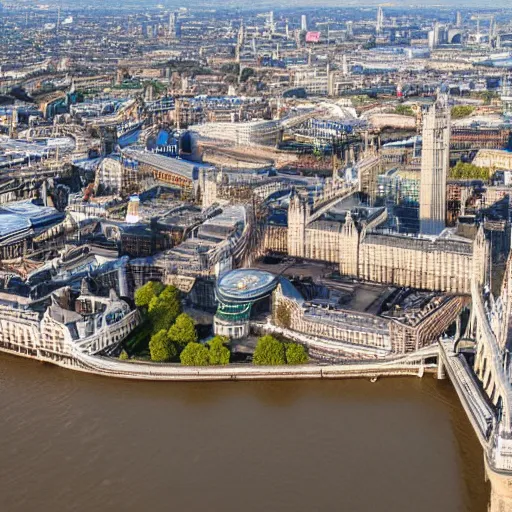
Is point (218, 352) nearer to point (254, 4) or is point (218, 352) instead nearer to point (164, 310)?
point (164, 310)

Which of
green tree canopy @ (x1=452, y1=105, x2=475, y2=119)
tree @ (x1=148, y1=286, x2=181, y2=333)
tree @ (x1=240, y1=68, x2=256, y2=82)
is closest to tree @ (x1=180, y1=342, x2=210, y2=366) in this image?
tree @ (x1=148, y1=286, x2=181, y2=333)

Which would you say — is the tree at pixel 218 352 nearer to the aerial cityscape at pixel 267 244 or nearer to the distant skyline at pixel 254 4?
the aerial cityscape at pixel 267 244

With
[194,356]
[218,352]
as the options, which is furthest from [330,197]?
[194,356]

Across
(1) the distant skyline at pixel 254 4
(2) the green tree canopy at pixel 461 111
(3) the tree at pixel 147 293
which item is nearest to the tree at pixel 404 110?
(2) the green tree canopy at pixel 461 111

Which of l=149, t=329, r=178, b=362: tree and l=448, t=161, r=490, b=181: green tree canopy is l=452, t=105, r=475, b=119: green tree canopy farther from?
l=149, t=329, r=178, b=362: tree

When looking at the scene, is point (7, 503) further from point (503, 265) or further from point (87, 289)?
point (503, 265)

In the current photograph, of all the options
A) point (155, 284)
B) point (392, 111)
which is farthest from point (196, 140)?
point (155, 284)
